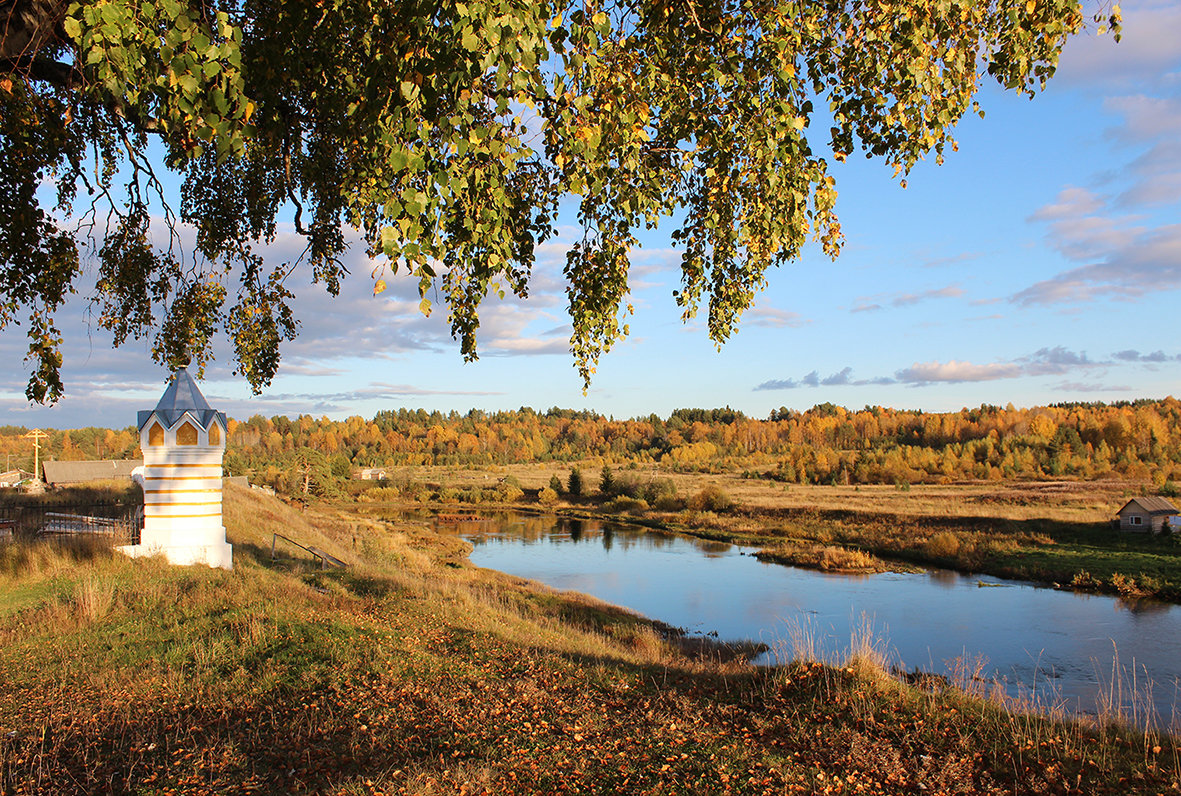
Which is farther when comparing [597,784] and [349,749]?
[349,749]

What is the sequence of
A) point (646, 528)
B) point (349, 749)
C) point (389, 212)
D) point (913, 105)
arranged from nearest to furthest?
point (389, 212) → point (913, 105) → point (349, 749) → point (646, 528)

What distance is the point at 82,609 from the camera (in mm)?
8484

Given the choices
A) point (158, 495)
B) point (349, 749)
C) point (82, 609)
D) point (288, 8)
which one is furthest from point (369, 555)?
point (288, 8)

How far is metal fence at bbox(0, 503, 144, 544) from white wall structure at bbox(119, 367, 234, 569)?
82 cm

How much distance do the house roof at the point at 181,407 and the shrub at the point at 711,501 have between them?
151 feet

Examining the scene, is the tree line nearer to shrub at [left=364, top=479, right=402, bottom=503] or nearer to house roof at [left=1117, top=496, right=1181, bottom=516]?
shrub at [left=364, top=479, right=402, bottom=503]

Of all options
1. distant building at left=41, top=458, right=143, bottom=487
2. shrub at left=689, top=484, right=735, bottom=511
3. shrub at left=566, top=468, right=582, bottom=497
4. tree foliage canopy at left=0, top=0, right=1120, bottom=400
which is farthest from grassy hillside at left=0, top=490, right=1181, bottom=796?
shrub at left=566, top=468, right=582, bottom=497

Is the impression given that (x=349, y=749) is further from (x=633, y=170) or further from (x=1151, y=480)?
(x=1151, y=480)

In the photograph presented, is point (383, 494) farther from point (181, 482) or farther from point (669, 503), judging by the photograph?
point (181, 482)

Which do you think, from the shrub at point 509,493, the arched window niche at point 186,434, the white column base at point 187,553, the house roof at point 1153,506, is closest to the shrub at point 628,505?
the shrub at point 509,493

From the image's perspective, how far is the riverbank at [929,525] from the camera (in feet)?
94.3

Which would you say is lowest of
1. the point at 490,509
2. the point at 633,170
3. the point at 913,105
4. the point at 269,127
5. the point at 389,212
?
the point at 490,509

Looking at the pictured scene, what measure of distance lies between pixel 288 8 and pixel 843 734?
235 inches

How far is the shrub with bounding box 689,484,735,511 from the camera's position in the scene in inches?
2197
